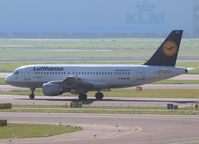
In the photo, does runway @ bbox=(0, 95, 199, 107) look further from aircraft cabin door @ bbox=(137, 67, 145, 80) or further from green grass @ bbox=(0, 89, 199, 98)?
green grass @ bbox=(0, 89, 199, 98)

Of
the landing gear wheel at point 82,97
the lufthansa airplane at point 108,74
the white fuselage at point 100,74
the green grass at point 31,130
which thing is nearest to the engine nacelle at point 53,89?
the lufthansa airplane at point 108,74

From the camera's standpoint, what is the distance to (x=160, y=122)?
5094cm

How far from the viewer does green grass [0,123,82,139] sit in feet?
Result: 143

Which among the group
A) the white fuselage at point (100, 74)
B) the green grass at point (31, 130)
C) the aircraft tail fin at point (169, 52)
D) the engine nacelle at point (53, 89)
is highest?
the aircraft tail fin at point (169, 52)

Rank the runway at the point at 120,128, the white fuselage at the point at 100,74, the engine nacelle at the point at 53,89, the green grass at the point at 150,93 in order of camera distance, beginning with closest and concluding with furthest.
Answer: the runway at the point at 120,128 → the white fuselage at the point at 100,74 → the engine nacelle at the point at 53,89 → the green grass at the point at 150,93

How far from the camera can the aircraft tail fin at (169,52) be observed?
73.0 metres

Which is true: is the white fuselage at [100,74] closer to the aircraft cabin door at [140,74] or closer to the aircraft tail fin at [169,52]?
the aircraft cabin door at [140,74]

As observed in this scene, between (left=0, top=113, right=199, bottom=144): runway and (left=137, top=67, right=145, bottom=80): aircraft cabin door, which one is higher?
(left=137, top=67, right=145, bottom=80): aircraft cabin door

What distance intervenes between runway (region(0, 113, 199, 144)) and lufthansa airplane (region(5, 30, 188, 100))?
16.5 metres

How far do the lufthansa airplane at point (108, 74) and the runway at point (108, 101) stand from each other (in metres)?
1.42

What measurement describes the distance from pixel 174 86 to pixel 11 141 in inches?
2132

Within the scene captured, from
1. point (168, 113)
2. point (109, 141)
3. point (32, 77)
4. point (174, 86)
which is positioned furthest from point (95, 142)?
point (174, 86)

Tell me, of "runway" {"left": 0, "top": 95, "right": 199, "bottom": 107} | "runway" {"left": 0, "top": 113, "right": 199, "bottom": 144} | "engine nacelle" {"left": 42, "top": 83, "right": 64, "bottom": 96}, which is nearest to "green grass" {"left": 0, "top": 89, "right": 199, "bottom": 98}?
"runway" {"left": 0, "top": 95, "right": 199, "bottom": 107}

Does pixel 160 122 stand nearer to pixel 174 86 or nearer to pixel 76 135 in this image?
pixel 76 135
